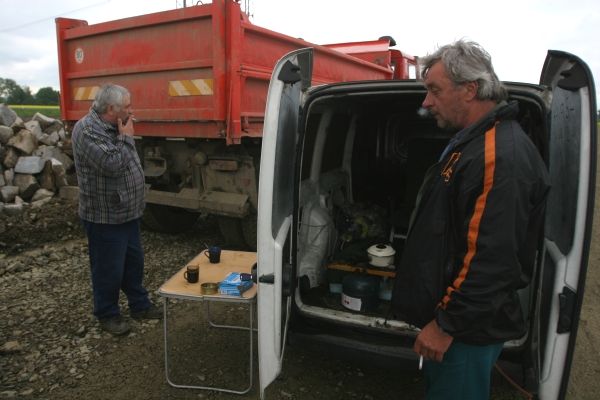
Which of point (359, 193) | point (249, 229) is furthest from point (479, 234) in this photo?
point (249, 229)

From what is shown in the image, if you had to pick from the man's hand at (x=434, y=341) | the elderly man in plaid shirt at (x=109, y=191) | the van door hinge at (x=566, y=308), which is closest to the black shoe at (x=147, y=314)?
the elderly man in plaid shirt at (x=109, y=191)

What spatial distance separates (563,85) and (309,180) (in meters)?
1.70

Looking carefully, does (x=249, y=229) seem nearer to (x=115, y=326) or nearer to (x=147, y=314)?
(x=147, y=314)

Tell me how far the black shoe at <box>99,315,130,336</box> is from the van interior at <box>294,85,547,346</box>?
55.4 inches

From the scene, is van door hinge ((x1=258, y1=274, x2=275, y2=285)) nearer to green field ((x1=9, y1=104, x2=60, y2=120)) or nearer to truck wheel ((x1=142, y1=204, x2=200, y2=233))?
truck wheel ((x1=142, y1=204, x2=200, y2=233))

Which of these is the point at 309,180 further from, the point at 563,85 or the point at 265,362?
the point at 563,85

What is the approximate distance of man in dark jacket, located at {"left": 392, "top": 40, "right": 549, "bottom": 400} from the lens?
137cm

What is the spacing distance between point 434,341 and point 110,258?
2.44 m

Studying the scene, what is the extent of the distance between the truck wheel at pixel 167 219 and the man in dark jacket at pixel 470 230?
4.16 metres

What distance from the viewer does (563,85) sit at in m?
1.77

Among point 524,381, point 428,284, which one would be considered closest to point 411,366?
point 524,381

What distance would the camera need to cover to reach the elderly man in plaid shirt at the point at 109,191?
9.75 ft

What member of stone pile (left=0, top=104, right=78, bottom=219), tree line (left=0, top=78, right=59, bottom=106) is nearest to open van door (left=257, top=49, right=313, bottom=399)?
stone pile (left=0, top=104, right=78, bottom=219)

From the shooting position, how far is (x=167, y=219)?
541cm
